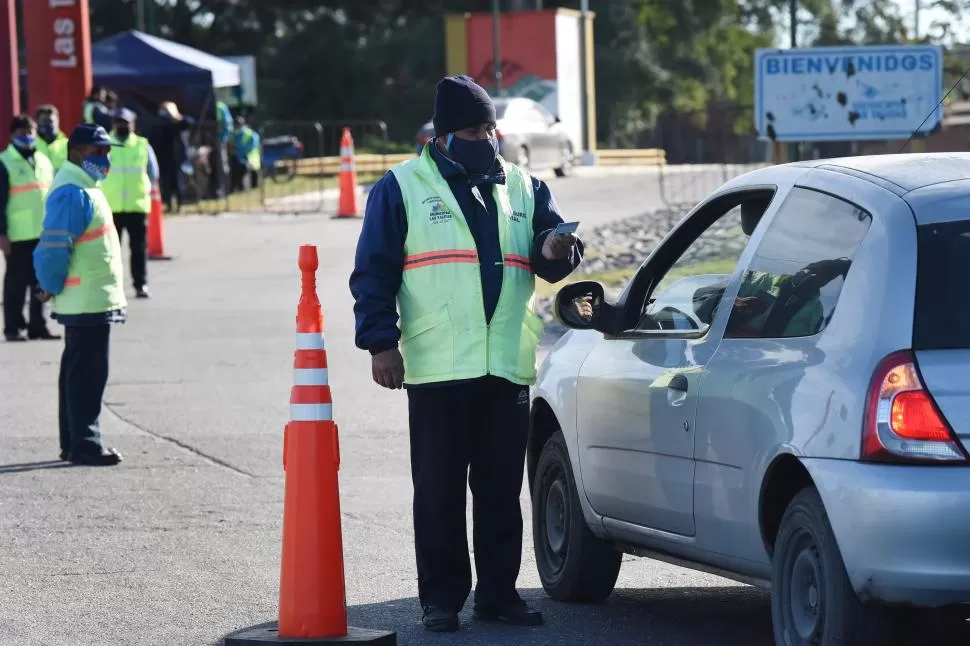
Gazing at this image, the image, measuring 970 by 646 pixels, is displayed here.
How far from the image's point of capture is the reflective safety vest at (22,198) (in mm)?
15516

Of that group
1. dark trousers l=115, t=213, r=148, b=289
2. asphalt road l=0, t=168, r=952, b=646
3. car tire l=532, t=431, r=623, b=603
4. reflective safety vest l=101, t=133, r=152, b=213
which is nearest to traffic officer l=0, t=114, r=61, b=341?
asphalt road l=0, t=168, r=952, b=646

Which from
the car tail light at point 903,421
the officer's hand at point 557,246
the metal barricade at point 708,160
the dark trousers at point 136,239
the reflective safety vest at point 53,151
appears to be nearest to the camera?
the car tail light at point 903,421

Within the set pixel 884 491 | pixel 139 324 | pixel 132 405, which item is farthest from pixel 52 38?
pixel 884 491

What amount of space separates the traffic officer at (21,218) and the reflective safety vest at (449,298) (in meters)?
9.55

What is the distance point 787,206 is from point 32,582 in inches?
130

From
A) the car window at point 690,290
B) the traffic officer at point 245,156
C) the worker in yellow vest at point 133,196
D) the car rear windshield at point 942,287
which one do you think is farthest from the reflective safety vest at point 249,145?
the car rear windshield at point 942,287

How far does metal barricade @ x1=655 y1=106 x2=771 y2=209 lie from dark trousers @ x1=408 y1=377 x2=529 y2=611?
21426mm

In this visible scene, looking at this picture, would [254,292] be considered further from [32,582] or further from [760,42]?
[760,42]

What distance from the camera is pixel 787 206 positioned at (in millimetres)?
5547

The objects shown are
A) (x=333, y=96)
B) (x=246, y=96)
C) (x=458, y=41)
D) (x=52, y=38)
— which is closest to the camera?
(x=52, y=38)

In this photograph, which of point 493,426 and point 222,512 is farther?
point 222,512

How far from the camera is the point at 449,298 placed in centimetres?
620

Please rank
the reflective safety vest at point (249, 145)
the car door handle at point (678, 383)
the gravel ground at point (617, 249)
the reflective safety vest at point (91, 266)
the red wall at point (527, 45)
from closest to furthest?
the car door handle at point (678, 383)
the reflective safety vest at point (91, 266)
the gravel ground at point (617, 249)
the reflective safety vest at point (249, 145)
the red wall at point (527, 45)

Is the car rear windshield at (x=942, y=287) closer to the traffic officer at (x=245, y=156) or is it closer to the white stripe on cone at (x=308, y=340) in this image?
the white stripe on cone at (x=308, y=340)
